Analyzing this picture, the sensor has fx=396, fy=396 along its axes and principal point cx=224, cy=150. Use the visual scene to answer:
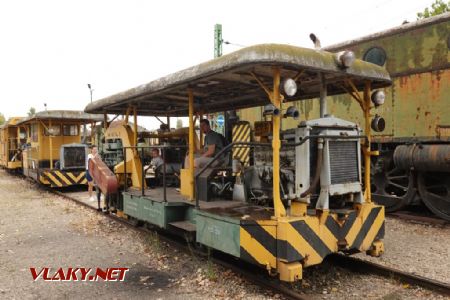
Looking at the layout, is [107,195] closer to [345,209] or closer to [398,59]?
[345,209]

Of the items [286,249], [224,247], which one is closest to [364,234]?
[286,249]

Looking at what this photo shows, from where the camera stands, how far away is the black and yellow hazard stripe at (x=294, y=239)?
4.20m

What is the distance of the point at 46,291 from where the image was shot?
15.2 ft

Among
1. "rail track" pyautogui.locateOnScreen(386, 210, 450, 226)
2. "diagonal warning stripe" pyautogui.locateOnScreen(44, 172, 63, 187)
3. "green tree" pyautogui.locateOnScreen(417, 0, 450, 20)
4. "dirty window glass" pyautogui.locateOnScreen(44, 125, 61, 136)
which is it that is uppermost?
"green tree" pyautogui.locateOnScreen(417, 0, 450, 20)

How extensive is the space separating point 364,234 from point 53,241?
5158 millimetres

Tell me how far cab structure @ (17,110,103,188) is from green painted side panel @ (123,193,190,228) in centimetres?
761

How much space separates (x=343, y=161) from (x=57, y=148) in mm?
12815

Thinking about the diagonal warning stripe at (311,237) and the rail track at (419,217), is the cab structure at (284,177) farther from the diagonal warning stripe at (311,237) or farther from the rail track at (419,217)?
the rail track at (419,217)

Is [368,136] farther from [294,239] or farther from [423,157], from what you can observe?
[423,157]

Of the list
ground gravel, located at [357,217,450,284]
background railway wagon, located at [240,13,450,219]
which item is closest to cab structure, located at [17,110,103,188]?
background railway wagon, located at [240,13,450,219]

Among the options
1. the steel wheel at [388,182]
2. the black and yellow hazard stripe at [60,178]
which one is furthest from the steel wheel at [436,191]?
the black and yellow hazard stripe at [60,178]

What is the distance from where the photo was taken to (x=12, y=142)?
800 inches

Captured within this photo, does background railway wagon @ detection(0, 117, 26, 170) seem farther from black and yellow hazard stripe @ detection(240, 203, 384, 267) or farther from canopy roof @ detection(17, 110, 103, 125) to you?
black and yellow hazard stripe @ detection(240, 203, 384, 267)

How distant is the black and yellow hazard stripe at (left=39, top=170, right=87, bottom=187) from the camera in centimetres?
1335
